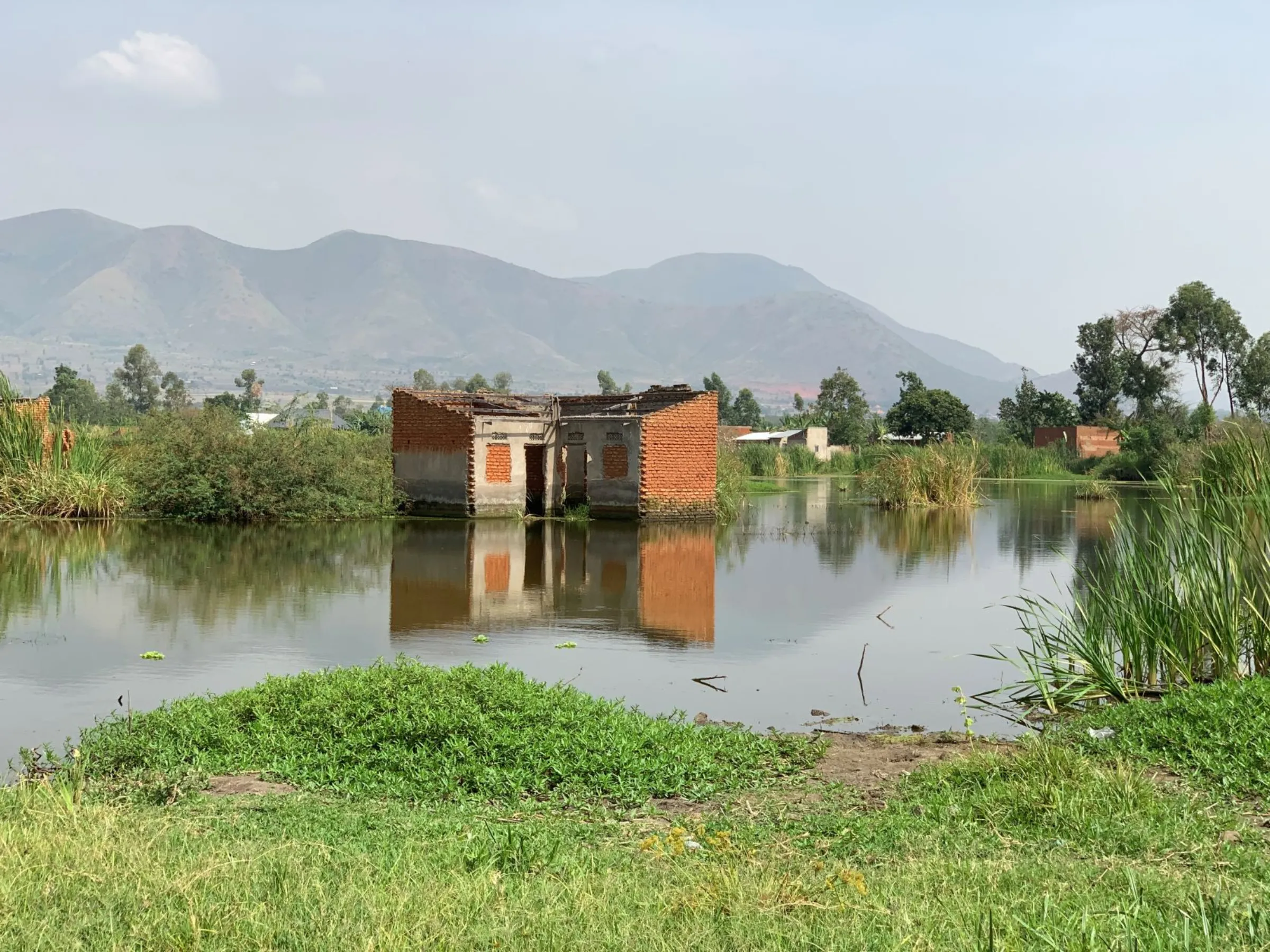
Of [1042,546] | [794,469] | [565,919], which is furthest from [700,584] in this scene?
[794,469]

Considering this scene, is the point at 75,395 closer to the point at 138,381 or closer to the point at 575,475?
the point at 138,381

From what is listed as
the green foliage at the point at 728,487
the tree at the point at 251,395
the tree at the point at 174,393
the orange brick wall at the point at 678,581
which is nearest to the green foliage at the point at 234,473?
the orange brick wall at the point at 678,581

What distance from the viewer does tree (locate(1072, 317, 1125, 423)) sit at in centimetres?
7819

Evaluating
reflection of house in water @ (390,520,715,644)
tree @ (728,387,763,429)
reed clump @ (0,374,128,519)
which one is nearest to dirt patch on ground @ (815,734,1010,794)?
reflection of house in water @ (390,520,715,644)

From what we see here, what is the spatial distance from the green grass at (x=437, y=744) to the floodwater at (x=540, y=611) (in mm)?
1393

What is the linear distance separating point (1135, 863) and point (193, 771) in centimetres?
518

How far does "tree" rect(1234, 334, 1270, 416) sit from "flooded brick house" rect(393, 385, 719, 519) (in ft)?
163

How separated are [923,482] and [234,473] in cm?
2095

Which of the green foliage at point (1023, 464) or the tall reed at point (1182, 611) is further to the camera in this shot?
the green foliage at point (1023, 464)

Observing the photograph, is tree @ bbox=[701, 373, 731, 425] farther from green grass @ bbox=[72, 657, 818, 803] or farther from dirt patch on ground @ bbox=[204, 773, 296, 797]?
dirt patch on ground @ bbox=[204, 773, 296, 797]

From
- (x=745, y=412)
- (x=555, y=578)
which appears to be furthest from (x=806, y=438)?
(x=555, y=578)

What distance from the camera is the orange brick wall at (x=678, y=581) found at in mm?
15914

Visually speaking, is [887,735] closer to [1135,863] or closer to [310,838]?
[1135,863]

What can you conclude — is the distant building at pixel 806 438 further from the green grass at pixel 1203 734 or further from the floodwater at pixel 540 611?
the green grass at pixel 1203 734
